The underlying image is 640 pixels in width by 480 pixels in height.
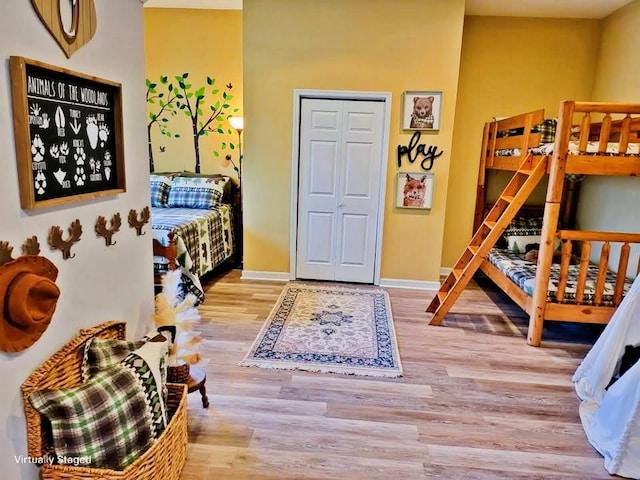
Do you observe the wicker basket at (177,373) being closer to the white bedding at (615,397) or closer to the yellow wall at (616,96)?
the white bedding at (615,397)

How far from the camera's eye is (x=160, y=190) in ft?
16.5

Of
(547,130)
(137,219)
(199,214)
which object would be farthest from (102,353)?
(547,130)

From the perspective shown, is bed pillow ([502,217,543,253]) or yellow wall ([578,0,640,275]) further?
bed pillow ([502,217,543,253])

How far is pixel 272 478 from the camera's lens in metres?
1.96

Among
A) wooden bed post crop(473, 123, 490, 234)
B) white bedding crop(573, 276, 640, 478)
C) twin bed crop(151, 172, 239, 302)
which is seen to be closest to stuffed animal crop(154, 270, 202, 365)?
twin bed crop(151, 172, 239, 302)

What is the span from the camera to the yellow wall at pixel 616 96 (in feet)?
13.4

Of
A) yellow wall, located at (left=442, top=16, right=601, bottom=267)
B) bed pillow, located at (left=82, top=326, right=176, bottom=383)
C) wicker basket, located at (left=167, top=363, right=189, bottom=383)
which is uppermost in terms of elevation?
yellow wall, located at (left=442, top=16, right=601, bottom=267)

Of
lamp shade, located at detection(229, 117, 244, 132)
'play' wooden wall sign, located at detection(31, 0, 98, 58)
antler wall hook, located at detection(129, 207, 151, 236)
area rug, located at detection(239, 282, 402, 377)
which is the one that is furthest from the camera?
lamp shade, located at detection(229, 117, 244, 132)

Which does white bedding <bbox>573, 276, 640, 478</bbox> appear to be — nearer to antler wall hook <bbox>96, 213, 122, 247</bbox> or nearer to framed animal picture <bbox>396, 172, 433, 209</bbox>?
framed animal picture <bbox>396, 172, 433, 209</bbox>

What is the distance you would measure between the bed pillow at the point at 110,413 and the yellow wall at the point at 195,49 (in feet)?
13.6

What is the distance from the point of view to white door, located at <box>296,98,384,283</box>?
14.9 ft

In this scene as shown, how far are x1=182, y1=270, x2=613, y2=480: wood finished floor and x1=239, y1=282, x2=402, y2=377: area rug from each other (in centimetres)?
10

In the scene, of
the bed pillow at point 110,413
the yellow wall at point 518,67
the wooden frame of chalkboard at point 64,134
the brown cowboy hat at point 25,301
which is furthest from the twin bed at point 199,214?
the yellow wall at point 518,67

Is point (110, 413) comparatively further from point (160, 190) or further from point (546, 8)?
point (546, 8)
